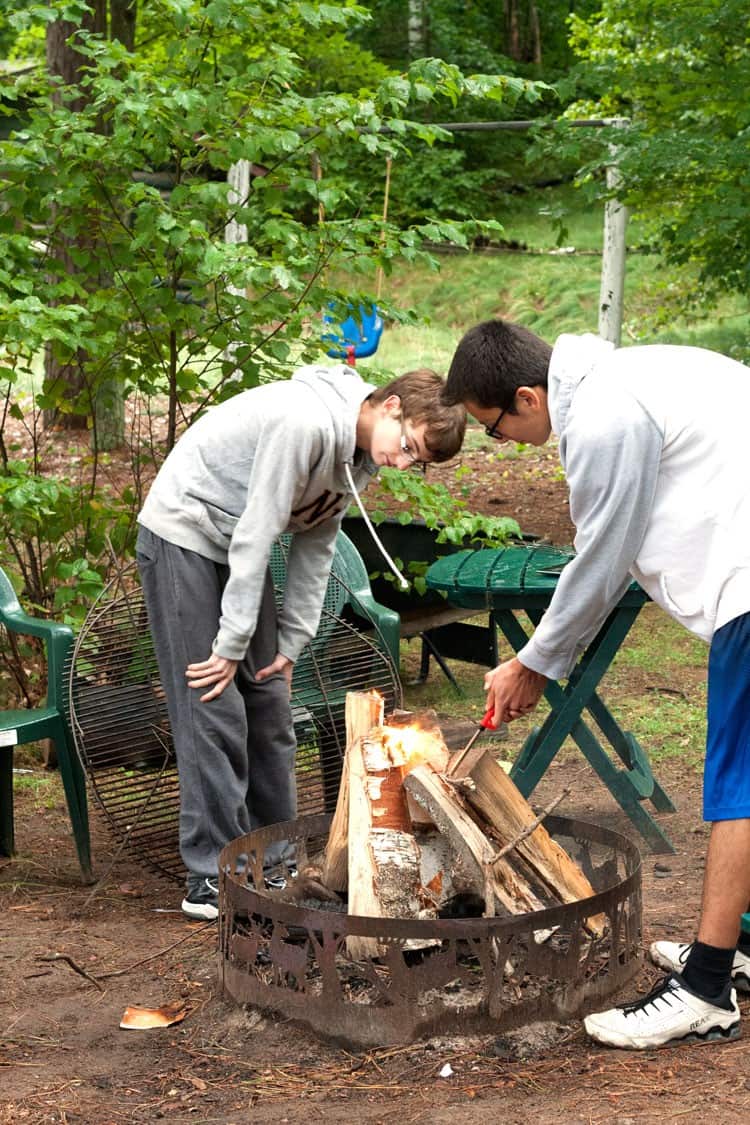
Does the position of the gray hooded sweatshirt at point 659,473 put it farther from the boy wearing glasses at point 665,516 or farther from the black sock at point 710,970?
the black sock at point 710,970

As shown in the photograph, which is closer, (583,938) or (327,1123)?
(327,1123)

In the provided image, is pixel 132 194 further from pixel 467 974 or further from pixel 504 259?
pixel 504 259

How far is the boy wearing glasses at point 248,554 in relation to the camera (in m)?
3.39

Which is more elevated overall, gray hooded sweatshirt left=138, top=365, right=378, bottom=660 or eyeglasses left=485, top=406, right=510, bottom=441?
eyeglasses left=485, top=406, right=510, bottom=441

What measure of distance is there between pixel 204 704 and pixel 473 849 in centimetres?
97

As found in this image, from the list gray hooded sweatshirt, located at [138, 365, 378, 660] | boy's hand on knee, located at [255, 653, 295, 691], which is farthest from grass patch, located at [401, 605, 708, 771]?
gray hooded sweatshirt, located at [138, 365, 378, 660]

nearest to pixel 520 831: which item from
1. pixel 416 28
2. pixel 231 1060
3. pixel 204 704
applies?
pixel 231 1060

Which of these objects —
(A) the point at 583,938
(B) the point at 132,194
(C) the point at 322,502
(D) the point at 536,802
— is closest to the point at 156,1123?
(A) the point at 583,938

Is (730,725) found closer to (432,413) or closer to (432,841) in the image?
(432,841)

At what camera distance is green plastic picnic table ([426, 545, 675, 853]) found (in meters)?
4.21

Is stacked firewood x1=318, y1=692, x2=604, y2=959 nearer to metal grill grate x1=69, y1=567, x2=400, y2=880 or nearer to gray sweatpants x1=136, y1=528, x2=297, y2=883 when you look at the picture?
gray sweatpants x1=136, y1=528, x2=297, y2=883

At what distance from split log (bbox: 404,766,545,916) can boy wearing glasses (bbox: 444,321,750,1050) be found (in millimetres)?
350

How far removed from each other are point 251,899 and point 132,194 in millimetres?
2709

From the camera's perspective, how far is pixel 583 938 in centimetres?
293
